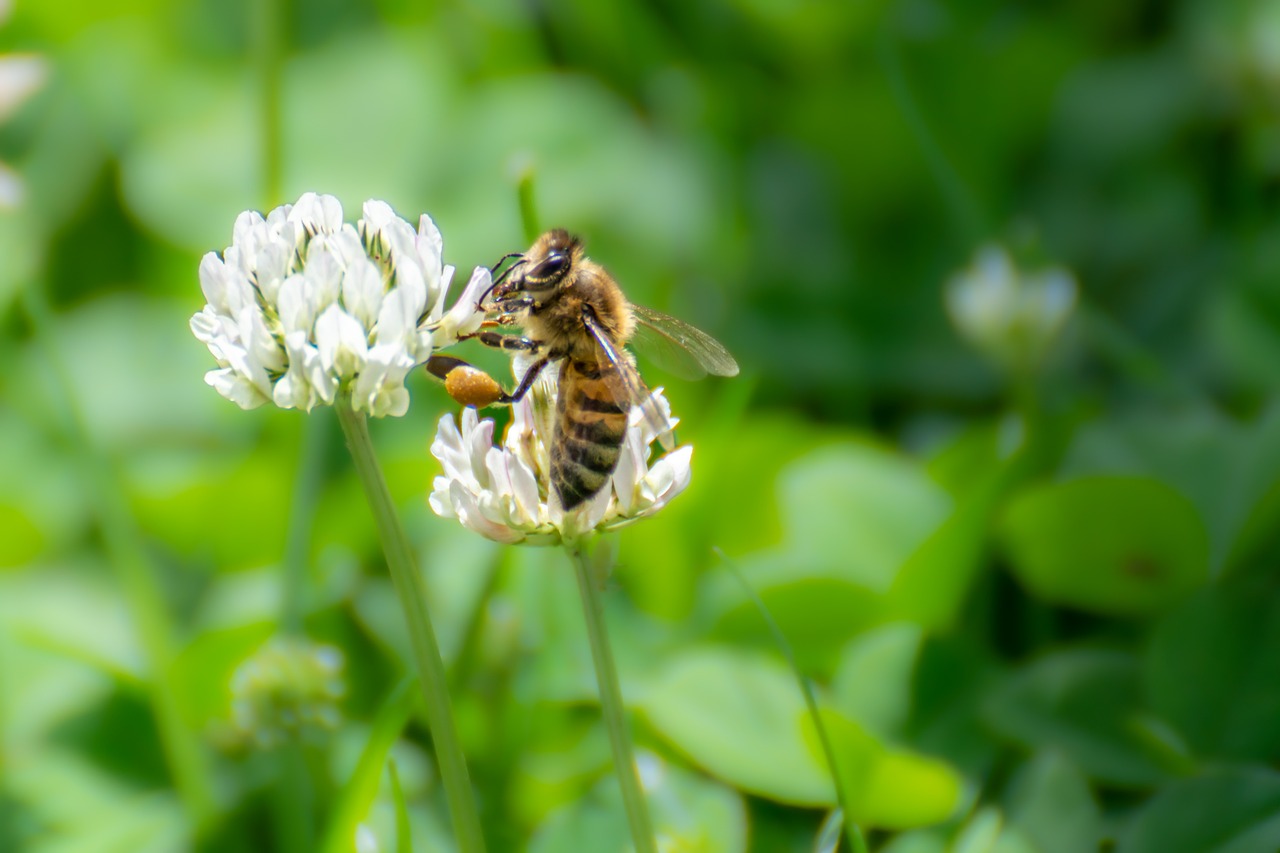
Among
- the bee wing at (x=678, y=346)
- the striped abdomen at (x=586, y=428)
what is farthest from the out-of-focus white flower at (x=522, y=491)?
the bee wing at (x=678, y=346)

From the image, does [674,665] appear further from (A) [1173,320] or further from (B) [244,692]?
(A) [1173,320]

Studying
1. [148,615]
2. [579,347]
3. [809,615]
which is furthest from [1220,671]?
[148,615]

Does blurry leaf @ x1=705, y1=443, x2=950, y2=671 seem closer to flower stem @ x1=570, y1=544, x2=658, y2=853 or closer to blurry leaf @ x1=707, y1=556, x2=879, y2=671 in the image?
blurry leaf @ x1=707, y1=556, x2=879, y2=671

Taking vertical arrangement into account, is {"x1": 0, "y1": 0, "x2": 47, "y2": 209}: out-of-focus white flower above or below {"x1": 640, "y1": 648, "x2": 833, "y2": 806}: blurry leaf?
above

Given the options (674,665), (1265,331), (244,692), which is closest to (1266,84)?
(1265,331)

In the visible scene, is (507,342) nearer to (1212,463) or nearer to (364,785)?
(364,785)

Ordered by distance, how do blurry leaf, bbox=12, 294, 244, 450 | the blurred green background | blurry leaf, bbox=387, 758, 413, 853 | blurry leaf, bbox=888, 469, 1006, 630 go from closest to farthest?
blurry leaf, bbox=387, 758, 413, 853
the blurred green background
blurry leaf, bbox=888, 469, 1006, 630
blurry leaf, bbox=12, 294, 244, 450

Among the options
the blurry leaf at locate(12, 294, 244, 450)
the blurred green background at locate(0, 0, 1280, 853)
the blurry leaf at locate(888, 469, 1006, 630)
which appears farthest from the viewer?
the blurry leaf at locate(12, 294, 244, 450)

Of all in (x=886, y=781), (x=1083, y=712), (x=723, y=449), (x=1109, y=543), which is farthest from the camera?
(x=723, y=449)

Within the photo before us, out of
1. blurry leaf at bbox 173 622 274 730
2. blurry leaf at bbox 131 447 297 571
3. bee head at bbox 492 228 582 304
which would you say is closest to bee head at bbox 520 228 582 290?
bee head at bbox 492 228 582 304
